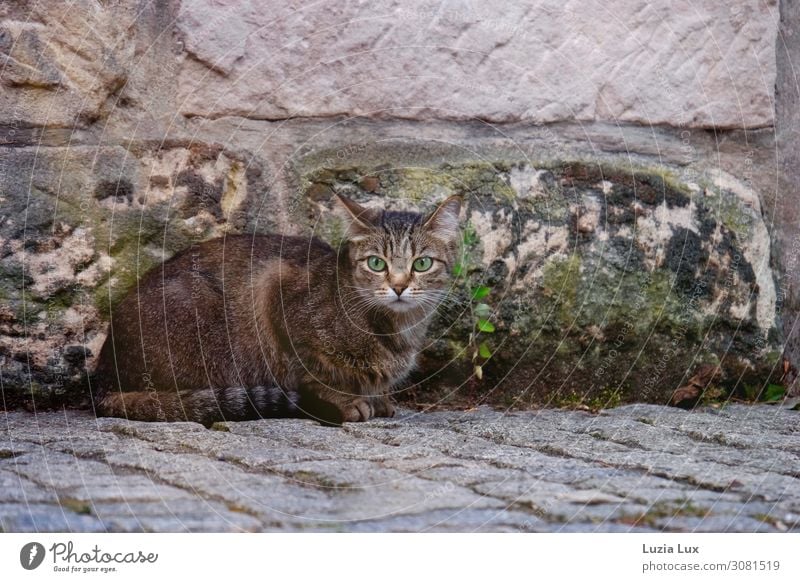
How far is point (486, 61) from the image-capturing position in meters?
3.25

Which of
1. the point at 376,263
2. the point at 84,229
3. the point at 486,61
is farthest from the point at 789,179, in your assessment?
the point at 84,229

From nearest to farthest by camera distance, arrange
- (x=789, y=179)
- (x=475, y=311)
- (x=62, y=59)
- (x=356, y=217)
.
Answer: (x=62, y=59), (x=356, y=217), (x=475, y=311), (x=789, y=179)

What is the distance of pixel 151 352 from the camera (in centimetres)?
314

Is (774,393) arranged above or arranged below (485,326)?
below

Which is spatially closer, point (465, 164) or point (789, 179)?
point (465, 164)

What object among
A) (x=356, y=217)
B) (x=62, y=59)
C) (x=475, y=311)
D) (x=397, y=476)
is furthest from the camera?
(x=475, y=311)

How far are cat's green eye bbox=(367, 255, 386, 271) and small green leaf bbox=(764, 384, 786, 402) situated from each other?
141 cm

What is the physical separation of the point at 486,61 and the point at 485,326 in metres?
0.87

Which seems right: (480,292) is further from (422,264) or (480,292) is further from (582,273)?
(582,273)

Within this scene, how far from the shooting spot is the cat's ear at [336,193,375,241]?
313 cm

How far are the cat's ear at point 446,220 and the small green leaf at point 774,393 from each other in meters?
1.22

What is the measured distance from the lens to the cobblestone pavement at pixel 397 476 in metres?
A: 1.89

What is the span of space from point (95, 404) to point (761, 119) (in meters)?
2.43

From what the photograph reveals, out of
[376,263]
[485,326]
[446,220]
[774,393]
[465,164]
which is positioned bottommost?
[774,393]
